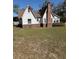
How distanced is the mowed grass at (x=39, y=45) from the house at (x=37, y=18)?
8 cm

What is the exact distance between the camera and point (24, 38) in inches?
87.7

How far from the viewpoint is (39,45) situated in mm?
2229

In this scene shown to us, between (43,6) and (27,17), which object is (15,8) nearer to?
(27,17)

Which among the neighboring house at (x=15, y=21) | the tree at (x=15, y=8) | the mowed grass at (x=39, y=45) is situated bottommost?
the mowed grass at (x=39, y=45)

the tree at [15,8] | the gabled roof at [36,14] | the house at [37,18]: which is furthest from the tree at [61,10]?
the tree at [15,8]

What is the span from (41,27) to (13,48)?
0.32 m

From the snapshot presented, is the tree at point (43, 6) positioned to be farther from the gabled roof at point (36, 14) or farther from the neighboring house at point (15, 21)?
the neighboring house at point (15, 21)

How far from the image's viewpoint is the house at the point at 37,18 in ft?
7.38
